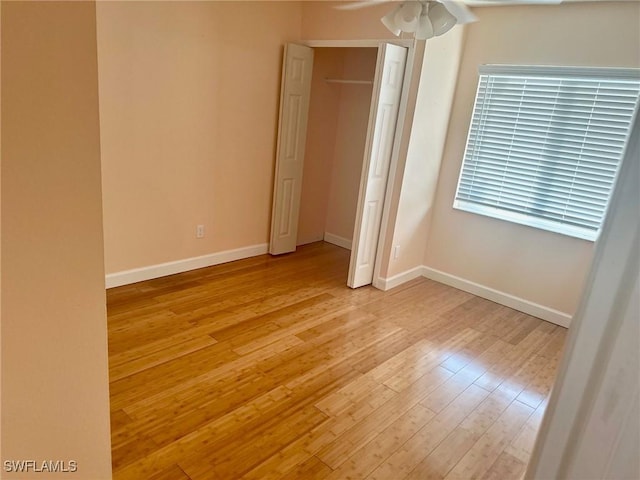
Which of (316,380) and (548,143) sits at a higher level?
(548,143)

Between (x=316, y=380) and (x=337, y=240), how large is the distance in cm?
285

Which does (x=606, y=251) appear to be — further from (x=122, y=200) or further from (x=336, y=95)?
(x=336, y=95)

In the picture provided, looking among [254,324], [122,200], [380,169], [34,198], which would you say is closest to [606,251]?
[34,198]

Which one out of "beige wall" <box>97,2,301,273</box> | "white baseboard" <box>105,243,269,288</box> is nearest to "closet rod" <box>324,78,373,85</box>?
"beige wall" <box>97,2,301,273</box>

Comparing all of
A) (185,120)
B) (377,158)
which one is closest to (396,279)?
(377,158)

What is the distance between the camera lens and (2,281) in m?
0.87

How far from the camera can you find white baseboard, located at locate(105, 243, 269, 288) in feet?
11.4

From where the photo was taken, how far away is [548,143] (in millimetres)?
3484

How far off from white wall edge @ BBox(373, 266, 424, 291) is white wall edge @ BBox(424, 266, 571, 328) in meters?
0.12

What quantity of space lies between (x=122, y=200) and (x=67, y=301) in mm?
2585

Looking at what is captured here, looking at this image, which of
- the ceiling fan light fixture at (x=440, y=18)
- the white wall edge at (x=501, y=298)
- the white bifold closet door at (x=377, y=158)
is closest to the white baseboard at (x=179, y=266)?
the white bifold closet door at (x=377, y=158)

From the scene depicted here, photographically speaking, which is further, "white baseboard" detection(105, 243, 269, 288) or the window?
"white baseboard" detection(105, 243, 269, 288)

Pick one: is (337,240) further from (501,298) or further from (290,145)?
(501,298)

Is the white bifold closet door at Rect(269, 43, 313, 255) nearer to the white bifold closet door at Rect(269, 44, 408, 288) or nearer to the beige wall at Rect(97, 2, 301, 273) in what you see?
the white bifold closet door at Rect(269, 44, 408, 288)
